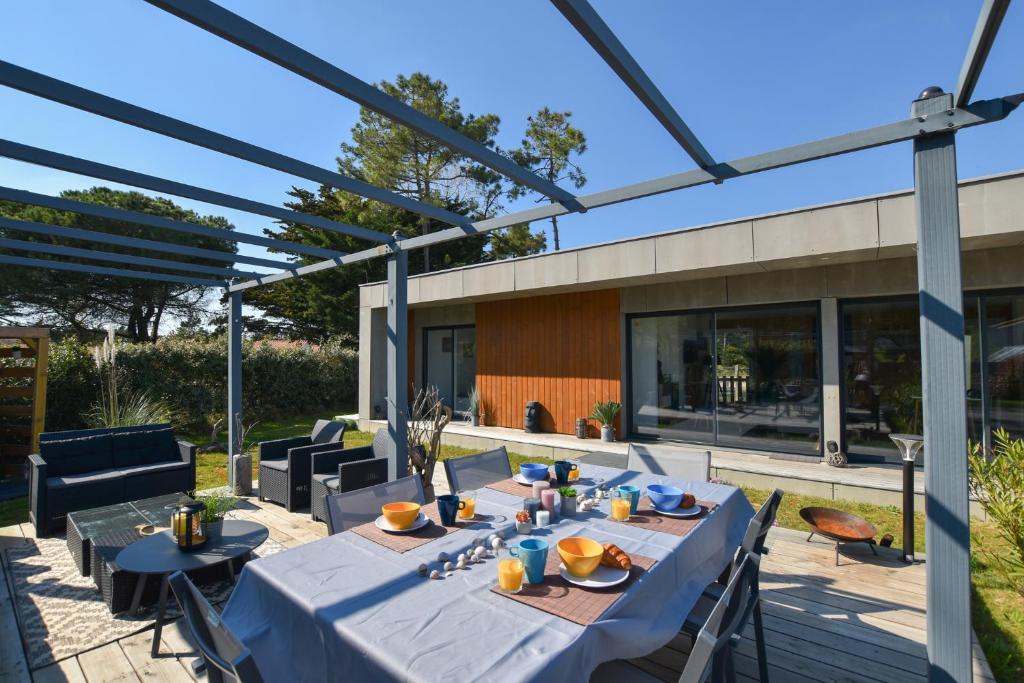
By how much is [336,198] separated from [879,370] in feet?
54.9

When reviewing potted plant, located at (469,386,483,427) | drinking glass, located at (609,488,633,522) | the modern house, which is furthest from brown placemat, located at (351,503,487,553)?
potted plant, located at (469,386,483,427)

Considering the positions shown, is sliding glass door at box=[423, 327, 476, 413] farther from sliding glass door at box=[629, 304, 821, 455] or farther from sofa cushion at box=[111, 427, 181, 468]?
sofa cushion at box=[111, 427, 181, 468]

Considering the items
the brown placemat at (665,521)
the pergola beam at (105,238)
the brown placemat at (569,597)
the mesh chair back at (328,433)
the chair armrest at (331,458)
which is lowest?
the chair armrest at (331,458)

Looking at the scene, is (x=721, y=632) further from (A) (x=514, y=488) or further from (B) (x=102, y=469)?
(B) (x=102, y=469)

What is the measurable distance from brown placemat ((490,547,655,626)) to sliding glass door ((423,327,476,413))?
8.40m

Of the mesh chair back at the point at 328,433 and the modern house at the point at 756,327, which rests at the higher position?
the modern house at the point at 756,327

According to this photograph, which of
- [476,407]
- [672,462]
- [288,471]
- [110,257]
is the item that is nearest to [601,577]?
[672,462]

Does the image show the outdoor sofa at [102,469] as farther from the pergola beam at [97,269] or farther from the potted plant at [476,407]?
the potted plant at [476,407]

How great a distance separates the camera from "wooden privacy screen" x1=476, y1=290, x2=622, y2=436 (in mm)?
7922

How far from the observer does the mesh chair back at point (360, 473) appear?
4.22 meters

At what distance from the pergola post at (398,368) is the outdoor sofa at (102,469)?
2.63 metres

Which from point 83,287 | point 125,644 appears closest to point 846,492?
point 125,644

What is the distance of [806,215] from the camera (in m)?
5.38

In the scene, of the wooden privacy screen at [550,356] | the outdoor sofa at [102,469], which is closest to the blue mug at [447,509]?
the outdoor sofa at [102,469]
